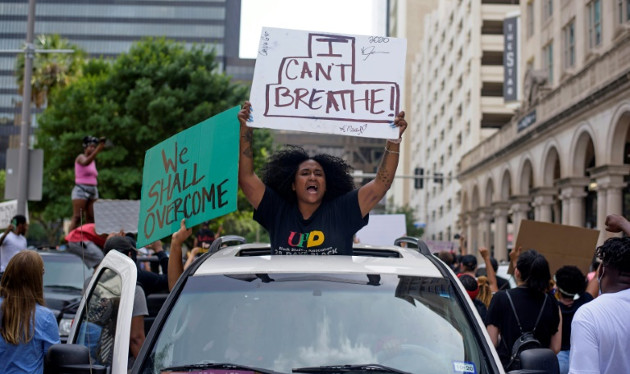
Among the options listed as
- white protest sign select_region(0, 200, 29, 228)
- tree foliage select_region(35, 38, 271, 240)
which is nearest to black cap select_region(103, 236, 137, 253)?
white protest sign select_region(0, 200, 29, 228)

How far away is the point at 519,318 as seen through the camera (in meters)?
6.17

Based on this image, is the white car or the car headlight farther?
the car headlight

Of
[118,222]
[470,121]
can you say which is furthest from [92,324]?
[470,121]

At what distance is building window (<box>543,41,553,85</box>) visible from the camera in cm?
3789

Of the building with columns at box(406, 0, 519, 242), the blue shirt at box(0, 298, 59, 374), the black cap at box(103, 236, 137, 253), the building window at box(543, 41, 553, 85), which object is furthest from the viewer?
the building with columns at box(406, 0, 519, 242)

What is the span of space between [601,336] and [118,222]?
7395mm

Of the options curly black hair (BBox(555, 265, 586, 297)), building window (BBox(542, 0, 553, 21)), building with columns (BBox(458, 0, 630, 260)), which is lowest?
curly black hair (BBox(555, 265, 586, 297))

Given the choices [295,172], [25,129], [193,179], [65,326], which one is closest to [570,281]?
[295,172]

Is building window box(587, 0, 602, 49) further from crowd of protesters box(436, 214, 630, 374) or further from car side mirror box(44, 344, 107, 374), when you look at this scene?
car side mirror box(44, 344, 107, 374)

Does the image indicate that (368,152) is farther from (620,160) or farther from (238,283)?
(238,283)

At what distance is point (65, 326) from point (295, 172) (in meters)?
5.58

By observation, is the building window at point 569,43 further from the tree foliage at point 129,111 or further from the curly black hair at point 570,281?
the curly black hair at point 570,281

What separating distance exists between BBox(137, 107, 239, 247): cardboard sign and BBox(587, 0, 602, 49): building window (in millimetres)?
27477

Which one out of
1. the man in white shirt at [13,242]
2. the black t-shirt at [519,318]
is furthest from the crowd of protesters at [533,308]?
the man in white shirt at [13,242]
